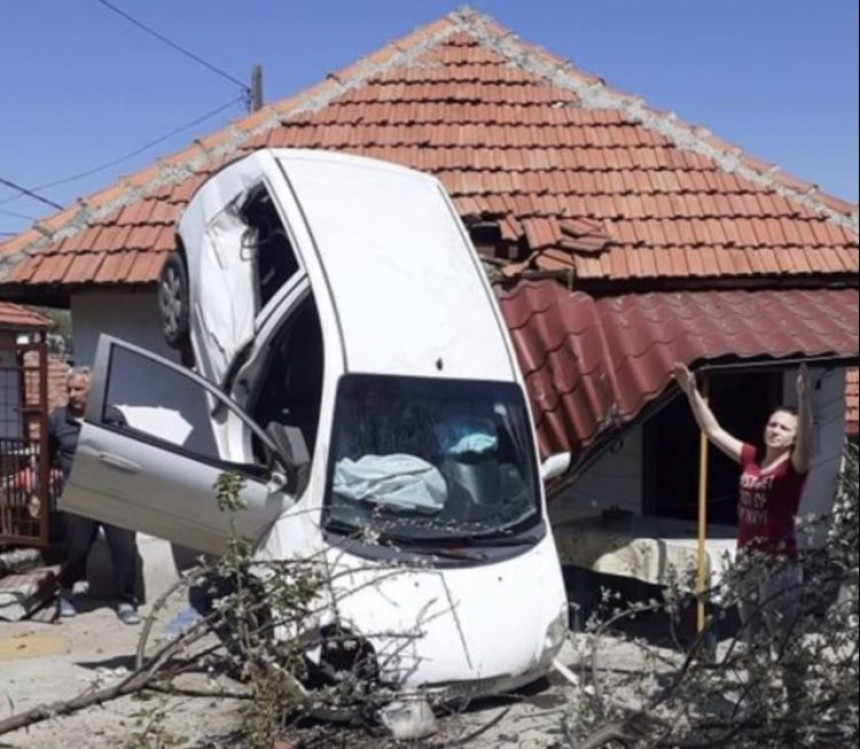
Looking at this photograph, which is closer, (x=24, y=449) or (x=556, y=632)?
(x=556, y=632)

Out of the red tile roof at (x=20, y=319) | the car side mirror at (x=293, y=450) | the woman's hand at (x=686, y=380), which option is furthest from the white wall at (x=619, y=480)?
the red tile roof at (x=20, y=319)

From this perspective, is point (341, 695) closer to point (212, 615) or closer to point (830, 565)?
point (212, 615)

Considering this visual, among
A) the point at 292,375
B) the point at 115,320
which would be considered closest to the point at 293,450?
the point at 292,375

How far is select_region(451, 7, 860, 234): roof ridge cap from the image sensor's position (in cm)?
1127

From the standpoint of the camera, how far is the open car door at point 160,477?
6.08 m

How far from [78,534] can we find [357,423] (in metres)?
3.31

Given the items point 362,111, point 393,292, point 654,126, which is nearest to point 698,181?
point 654,126

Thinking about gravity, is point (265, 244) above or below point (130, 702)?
above

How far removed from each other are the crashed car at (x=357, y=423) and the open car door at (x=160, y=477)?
1 cm

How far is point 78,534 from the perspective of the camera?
876 centimetres

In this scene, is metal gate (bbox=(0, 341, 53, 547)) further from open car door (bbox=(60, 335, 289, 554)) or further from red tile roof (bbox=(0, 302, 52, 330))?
open car door (bbox=(60, 335, 289, 554))

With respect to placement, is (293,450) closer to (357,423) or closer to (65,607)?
(357,423)

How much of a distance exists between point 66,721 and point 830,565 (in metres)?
4.13

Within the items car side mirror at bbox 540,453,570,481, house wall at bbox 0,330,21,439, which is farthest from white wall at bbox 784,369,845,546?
house wall at bbox 0,330,21,439
